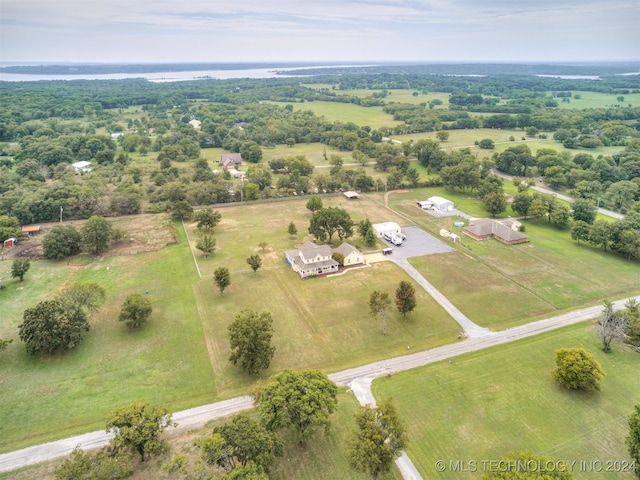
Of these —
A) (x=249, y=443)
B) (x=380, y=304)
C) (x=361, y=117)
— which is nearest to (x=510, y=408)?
(x=380, y=304)

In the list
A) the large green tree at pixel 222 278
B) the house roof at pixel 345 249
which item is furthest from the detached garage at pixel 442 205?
the large green tree at pixel 222 278

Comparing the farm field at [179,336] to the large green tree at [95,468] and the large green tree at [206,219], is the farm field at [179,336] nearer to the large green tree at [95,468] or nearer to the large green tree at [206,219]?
the large green tree at [95,468]

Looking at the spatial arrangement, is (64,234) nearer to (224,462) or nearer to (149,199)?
(149,199)

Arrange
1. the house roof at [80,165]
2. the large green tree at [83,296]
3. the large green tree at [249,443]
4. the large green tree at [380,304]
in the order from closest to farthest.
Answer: the large green tree at [249,443]
the large green tree at [380,304]
the large green tree at [83,296]
the house roof at [80,165]

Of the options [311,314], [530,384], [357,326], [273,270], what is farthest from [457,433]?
[273,270]

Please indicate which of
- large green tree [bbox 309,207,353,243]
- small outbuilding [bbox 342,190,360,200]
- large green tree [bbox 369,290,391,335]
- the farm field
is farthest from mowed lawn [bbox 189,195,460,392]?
small outbuilding [bbox 342,190,360,200]

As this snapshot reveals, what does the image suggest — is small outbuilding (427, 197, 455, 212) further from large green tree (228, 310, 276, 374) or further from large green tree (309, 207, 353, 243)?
large green tree (228, 310, 276, 374)
